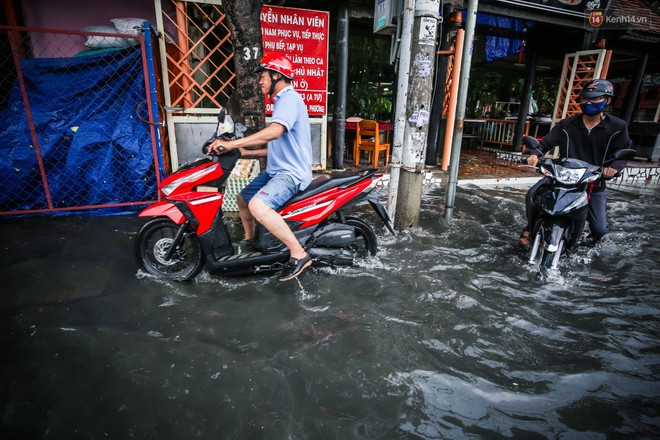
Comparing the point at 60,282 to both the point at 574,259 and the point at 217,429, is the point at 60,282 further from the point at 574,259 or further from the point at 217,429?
the point at 574,259

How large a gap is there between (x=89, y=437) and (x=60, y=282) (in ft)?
6.14

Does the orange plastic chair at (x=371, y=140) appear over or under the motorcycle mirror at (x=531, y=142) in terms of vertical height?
under

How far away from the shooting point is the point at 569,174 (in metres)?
3.30

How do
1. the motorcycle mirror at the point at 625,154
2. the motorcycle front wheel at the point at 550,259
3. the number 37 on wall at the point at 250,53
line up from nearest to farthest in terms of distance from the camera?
the motorcycle mirror at the point at 625,154 → the motorcycle front wheel at the point at 550,259 → the number 37 on wall at the point at 250,53

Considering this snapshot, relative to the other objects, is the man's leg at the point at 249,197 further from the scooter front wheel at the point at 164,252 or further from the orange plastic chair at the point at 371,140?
the orange plastic chair at the point at 371,140

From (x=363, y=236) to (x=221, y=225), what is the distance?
1325mm

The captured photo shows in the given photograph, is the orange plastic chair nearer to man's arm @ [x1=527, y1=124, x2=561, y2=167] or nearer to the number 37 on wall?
the number 37 on wall

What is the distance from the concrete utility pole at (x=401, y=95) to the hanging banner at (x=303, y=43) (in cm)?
287

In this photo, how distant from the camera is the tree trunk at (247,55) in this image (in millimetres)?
3980

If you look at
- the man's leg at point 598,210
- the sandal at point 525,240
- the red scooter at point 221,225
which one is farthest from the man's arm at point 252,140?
the man's leg at point 598,210

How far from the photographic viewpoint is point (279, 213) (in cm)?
307

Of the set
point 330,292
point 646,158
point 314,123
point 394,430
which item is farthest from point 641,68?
point 394,430

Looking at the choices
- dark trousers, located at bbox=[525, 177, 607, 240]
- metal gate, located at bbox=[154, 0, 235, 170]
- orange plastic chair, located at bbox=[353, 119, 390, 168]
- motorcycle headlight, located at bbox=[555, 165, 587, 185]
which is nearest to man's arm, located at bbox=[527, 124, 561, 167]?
motorcycle headlight, located at bbox=[555, 165, 587, 185]
